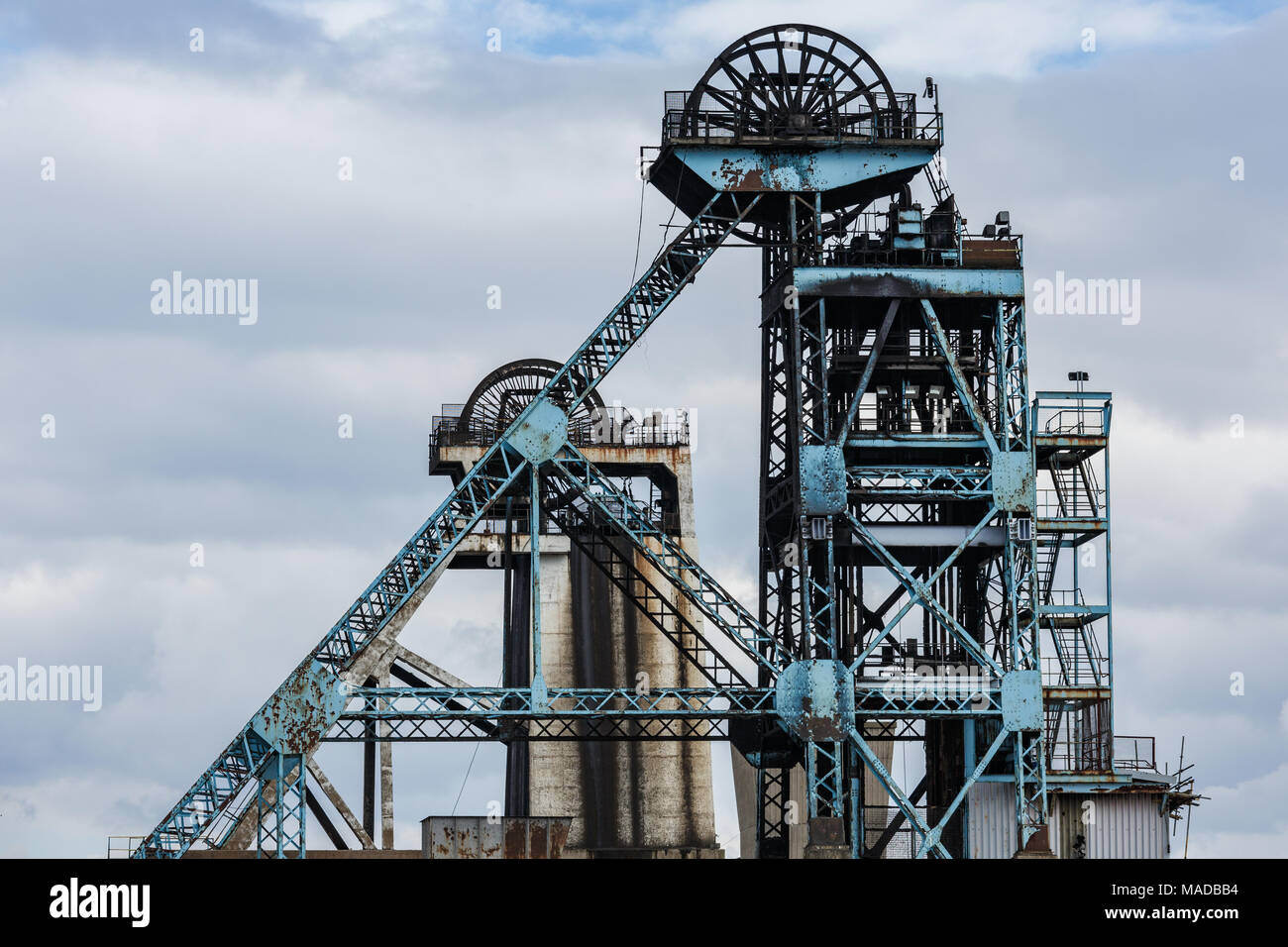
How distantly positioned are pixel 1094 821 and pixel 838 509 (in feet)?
34.8

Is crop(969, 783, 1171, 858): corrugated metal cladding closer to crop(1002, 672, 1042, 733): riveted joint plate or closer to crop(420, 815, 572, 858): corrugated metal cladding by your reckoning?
crop(1002, 672, 1042, 733): riveted joint plate

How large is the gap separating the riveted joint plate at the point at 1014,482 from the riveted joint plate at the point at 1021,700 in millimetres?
4190

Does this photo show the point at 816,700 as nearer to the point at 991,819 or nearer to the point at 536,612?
the point at 991,819

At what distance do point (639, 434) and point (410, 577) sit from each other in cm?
2798

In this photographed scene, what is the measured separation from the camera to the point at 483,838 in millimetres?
72812

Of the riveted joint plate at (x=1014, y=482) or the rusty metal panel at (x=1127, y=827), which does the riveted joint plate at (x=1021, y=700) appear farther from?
the riveted joint plate at (x=1014, y=482)

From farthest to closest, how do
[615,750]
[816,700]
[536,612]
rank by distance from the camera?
[615,750] → [816,700] → [536,612]

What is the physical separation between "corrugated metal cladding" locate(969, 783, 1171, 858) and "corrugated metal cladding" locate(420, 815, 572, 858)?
1185cm

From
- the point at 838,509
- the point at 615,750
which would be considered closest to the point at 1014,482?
the point at 838,509

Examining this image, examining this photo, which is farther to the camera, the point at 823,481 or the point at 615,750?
the point at 615,750

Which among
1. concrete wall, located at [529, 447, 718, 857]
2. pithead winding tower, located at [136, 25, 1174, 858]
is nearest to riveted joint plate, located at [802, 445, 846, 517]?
pithead winding tower, located at [136, 25, 1174, 858]

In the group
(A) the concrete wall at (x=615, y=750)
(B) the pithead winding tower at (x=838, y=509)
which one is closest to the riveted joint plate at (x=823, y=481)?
(B) the pithead winding tower at (x=838, y=509)

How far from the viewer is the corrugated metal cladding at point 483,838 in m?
72.6
